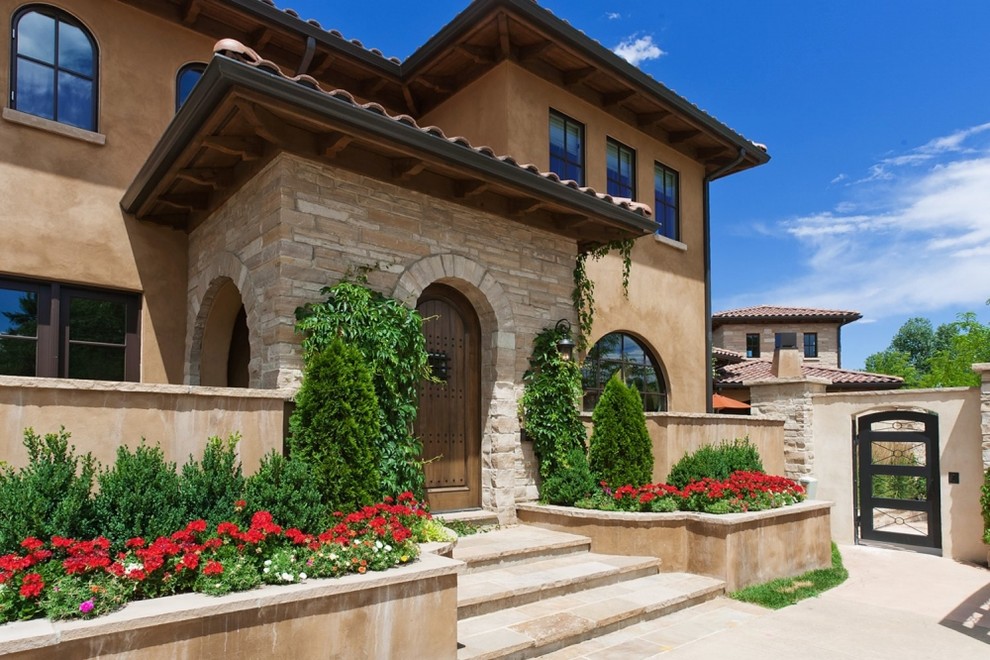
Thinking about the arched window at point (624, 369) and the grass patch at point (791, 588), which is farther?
the arched window at point (624, 369)

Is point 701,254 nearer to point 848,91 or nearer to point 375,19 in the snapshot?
point 848,91

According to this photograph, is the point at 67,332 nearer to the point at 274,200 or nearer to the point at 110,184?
the point at 110,184

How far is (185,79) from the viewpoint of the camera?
8992 mm

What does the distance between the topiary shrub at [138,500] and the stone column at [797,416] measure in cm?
1048

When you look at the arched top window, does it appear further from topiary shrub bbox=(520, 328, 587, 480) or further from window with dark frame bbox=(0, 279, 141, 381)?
topiary shrub bbox=(520, 328, 587, 480)

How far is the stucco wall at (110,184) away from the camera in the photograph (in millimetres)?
7473

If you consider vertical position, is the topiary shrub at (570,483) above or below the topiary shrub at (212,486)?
below

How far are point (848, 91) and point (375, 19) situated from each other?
459 inches

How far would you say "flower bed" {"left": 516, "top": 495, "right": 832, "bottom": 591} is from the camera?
280 inches

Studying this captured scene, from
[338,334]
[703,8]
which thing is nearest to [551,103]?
[703,8]

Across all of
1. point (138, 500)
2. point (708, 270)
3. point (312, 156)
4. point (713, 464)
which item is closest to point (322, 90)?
point (312, 156)

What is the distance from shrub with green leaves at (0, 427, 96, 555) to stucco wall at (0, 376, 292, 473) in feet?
0.58

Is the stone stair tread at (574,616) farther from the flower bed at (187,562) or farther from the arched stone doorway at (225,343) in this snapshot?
the arched stone doorway at (225,343)

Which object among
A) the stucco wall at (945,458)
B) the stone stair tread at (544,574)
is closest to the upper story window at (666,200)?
the stucco wall at (945,458)
